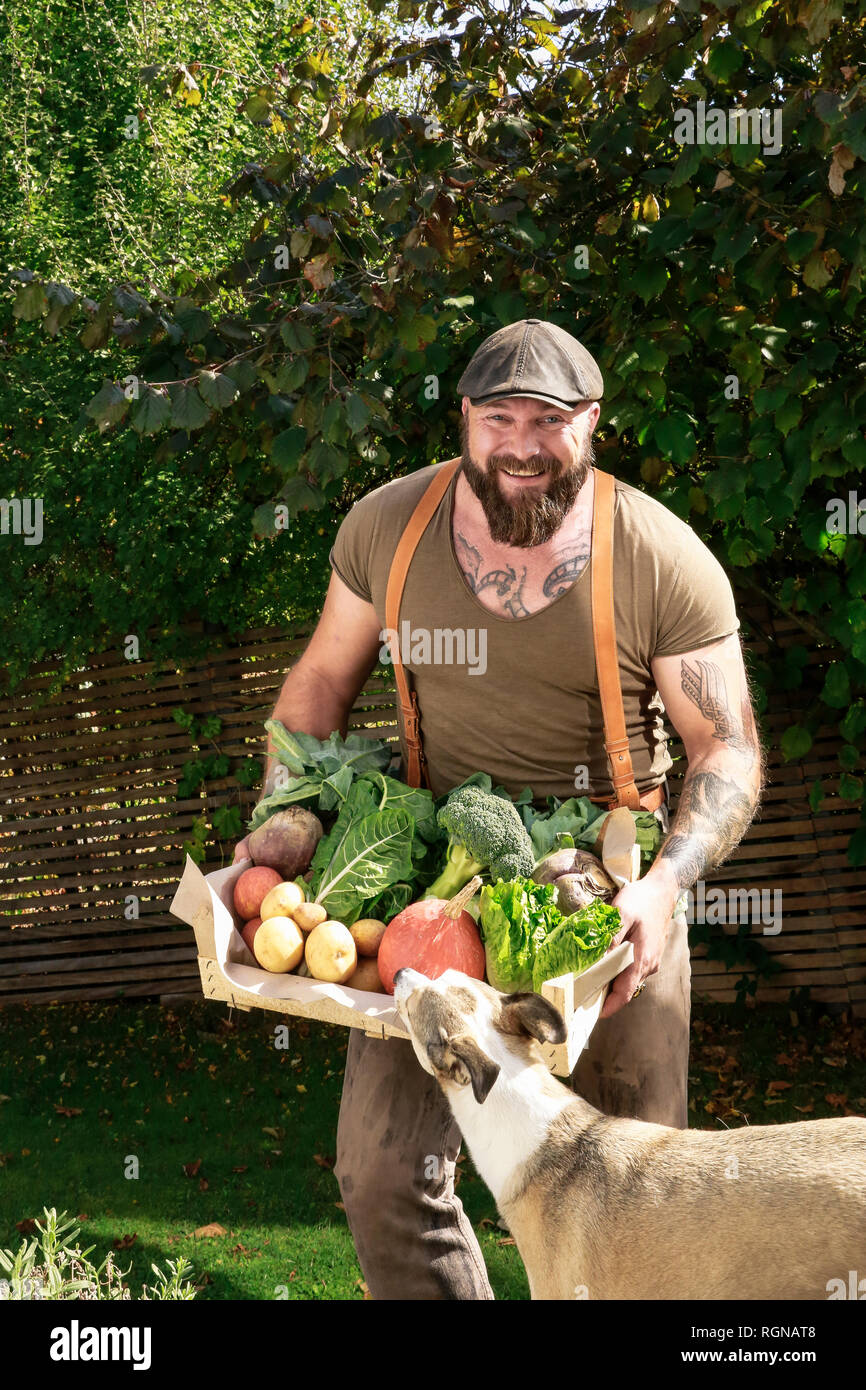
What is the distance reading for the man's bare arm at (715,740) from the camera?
3.27m

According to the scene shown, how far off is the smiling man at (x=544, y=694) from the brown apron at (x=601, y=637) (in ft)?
0.11

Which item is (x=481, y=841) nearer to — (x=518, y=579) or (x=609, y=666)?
(x=609, y=666)

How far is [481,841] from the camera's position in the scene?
2949 millimetres

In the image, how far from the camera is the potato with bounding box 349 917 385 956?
9.96 feet

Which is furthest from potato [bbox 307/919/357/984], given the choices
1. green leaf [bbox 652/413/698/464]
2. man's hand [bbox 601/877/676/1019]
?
green leaf [bbox 652/413/698/464]

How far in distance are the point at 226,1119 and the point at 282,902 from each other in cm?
403

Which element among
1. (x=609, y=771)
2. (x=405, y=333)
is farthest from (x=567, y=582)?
(x=405, y=333)

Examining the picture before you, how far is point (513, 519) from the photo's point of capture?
3.27 m

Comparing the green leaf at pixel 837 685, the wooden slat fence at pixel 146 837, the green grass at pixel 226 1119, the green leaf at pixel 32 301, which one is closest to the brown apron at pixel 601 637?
the green leaf at pixel 837 685

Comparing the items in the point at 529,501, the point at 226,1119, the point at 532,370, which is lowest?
the point at 226,1119

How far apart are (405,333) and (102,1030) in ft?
17.4

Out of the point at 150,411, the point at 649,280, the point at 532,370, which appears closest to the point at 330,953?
the point at 532,370

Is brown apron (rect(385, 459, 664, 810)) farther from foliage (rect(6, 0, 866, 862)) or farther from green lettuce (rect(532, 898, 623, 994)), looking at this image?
foliage (rect(6, 0, 866, 862))
